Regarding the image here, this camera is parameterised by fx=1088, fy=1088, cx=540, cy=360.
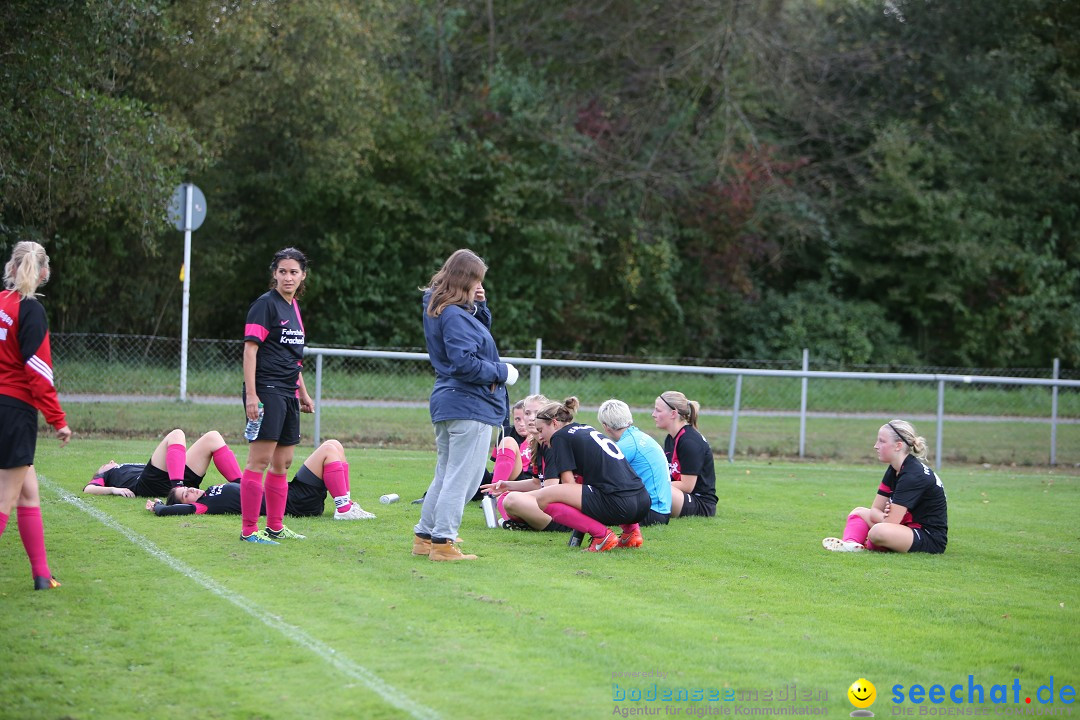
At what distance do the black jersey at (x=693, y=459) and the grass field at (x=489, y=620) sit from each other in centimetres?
58

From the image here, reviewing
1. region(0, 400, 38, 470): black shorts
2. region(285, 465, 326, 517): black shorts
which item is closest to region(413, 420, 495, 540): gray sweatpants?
region(285, 465, 326, 517): black shorts

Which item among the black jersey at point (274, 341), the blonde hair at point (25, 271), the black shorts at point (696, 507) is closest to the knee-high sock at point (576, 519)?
the black shorts at point (696, 507)

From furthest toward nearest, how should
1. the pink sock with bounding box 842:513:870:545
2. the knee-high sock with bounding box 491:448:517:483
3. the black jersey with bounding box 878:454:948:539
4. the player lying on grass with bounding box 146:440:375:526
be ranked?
the knee-high sock with bounding box 491:448:517:483 → the player lying on grass with bounding box 146:440:375:526 → the pink sock with bounding box 842:513:870:545 → the black jersey with bounding box 878:454:948:539

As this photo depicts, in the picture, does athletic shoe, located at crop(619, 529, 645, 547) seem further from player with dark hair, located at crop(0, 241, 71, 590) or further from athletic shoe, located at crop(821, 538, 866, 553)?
player with dark hair, located at crop(0, 241, 71, 590)

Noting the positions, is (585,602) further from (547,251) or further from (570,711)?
(547,251)

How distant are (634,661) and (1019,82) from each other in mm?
28502

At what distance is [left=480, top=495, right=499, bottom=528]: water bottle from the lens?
9000 mm

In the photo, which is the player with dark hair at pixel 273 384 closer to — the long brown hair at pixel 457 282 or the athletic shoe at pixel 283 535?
the athletic shoe at pixel 283 535

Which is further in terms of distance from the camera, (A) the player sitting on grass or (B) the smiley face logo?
(A) the player sitting on grass

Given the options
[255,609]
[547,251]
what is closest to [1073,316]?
[547,251]

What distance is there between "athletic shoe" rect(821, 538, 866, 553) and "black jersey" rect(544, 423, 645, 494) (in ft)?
5.31

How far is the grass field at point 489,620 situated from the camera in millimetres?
4570

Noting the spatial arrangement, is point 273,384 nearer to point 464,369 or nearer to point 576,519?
point 464,369

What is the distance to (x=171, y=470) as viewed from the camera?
904cm
